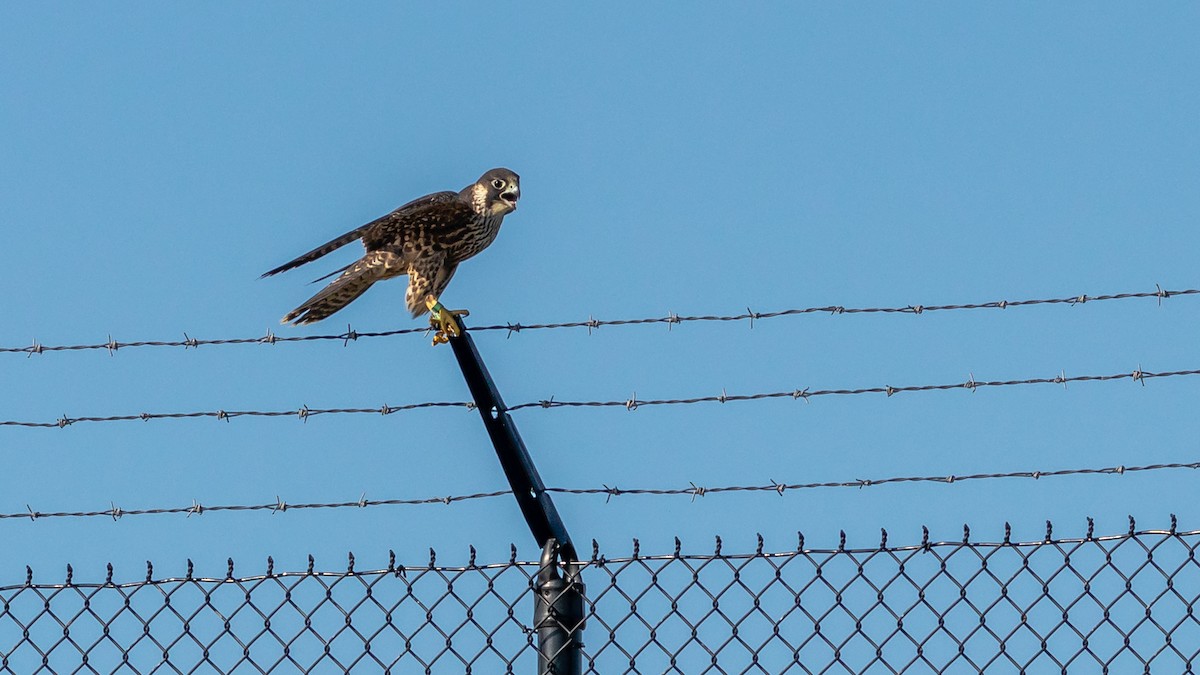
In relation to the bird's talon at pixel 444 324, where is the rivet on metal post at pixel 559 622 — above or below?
below

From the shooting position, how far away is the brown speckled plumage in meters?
6.89

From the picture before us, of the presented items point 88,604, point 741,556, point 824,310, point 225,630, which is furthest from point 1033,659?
point 88,604

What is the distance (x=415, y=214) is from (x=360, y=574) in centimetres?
353

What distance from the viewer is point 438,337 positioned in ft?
17.2

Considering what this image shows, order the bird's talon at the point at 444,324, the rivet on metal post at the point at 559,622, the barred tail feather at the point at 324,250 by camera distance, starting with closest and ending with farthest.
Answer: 1. the rivet on metal post at the point at 559,622
2. the bird's talon at the point at 444,324
3. the barred tail feather at the point at 324,250

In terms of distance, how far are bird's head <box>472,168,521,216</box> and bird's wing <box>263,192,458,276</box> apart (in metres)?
0.10

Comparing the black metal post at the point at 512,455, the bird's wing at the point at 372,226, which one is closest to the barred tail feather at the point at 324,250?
the bird's wing at the point at 372,226

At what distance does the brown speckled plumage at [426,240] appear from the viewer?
6.89 meters

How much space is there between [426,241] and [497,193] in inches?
14.3

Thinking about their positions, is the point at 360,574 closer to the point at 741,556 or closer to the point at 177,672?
the point at 177,672

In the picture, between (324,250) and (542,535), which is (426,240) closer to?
(324,250)

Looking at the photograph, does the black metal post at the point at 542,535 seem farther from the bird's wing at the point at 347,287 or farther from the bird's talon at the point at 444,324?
the bird's wing at the point at 347,287

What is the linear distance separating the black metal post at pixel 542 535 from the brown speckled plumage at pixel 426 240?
9.41ft

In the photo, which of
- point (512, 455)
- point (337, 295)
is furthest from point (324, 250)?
point (512, 455)
